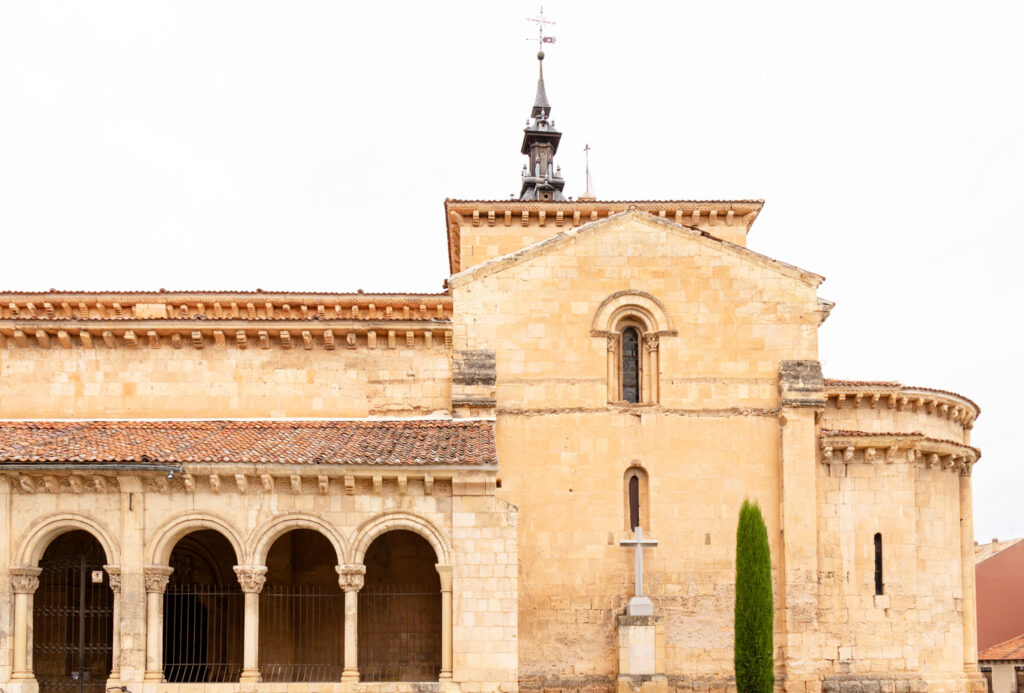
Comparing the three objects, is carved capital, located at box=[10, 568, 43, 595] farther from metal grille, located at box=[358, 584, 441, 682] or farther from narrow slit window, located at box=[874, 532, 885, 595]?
narrow slit window, located at box=[874, 532, 885, 595]

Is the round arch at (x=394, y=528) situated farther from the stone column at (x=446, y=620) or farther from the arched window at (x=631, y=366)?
the arched window at (x=631, y=366)

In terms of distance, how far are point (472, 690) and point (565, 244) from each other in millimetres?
8784

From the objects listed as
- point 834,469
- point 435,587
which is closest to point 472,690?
point 435,587

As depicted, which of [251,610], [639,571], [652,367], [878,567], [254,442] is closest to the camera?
[251,610]

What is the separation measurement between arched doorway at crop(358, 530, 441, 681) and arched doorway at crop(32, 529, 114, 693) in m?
4.75

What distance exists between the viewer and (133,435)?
2250 centimetres

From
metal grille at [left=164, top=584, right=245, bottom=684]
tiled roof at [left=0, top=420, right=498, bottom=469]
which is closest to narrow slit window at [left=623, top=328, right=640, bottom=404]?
tiled roof at [left=0, top=420, right=498, bottom=469]

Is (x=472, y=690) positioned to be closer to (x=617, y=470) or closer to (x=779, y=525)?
(x=617, y=470)

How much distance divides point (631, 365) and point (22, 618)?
1196 cm

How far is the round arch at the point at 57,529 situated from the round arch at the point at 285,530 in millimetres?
2294

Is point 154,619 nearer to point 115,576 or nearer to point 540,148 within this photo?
point 115,576

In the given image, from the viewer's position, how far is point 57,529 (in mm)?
20906

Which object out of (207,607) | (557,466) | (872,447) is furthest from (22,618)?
(872,447)

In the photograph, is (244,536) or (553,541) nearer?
(244,536)
